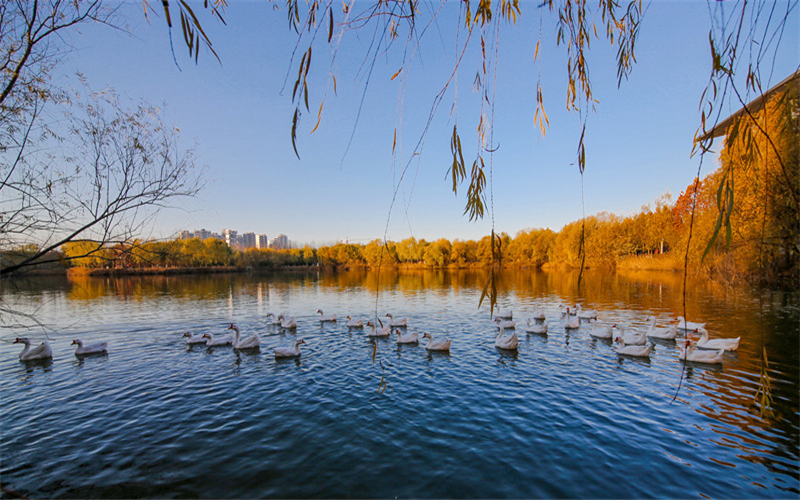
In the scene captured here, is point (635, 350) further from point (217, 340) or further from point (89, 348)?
point (89, 348)

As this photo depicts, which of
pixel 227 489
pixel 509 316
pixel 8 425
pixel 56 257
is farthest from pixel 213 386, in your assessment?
pixel 509 316

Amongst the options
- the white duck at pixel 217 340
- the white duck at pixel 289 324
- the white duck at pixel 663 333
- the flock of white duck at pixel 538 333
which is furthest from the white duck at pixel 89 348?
the white duck at pixel 663 333

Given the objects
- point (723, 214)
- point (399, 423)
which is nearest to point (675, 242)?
point (399, 423)

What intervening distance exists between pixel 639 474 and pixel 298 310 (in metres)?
25.3

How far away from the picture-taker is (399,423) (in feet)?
27.8

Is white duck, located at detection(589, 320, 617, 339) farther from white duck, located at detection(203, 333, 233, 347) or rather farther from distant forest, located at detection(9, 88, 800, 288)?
white duck, located at detection(203, 333, 233, 347)

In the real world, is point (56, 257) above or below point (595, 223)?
below

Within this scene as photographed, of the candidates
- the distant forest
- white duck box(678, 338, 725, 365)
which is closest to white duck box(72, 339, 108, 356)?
the distant forest

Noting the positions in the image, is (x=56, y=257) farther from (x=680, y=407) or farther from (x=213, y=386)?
(x=680, y=407)

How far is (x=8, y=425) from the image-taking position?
8.59 metres

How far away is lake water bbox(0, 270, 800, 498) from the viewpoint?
251 inches

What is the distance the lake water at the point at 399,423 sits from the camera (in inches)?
251

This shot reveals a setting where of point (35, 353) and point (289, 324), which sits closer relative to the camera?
point (35, 353)

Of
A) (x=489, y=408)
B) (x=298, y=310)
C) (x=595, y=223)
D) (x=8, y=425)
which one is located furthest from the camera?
(x=595, y=223)
